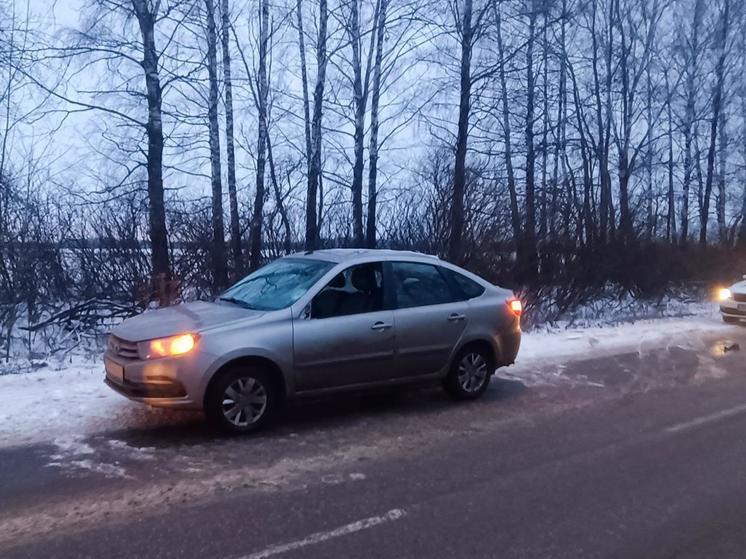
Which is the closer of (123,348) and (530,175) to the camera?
(123,348)

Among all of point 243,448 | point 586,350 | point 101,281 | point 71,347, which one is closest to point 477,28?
point 586,350

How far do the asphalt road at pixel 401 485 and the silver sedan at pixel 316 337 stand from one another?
15.4 inches

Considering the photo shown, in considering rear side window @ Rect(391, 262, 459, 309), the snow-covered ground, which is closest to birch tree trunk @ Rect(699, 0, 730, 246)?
the snow-covered ground

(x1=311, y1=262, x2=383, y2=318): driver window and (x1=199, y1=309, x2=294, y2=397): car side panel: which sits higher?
(x1=311, y1=262, x2=383, y2=318): driver window

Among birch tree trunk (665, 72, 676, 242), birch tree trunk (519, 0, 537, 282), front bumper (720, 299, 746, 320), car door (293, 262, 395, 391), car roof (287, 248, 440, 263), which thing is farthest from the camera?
birch tree trunk (665, 72, 676, 242)

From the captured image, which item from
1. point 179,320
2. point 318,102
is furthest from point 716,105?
point 179,320

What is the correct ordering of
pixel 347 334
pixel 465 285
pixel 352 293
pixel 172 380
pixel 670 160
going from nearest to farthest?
pixel 172 380 → pixel 347 334 → pixel 352 293 → pixel 465 285 → pixel 670 160

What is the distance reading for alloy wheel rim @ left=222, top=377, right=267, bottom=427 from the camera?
271 inches

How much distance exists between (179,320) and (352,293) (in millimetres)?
1715

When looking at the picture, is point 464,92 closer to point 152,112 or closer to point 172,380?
point 152,112

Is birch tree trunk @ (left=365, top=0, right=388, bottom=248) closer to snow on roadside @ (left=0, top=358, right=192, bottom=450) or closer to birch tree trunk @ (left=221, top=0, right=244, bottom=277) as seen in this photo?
birch tree trunk @ (left=221, top=0, right=244, bottom=277)

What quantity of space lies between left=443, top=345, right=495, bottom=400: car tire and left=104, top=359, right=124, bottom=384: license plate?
345cm

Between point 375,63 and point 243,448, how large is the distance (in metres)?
15.1

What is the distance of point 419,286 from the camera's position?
8266mm
